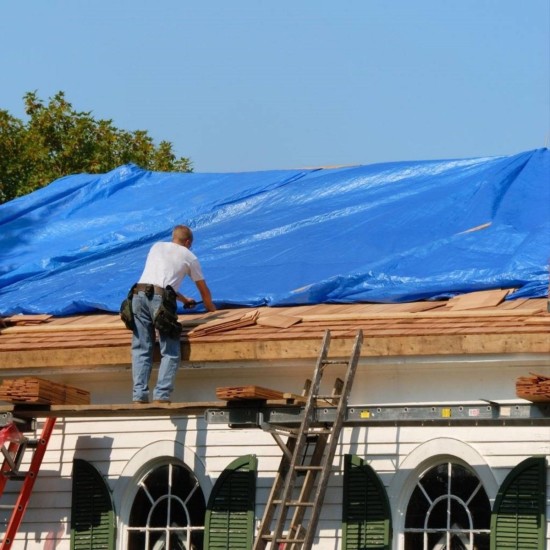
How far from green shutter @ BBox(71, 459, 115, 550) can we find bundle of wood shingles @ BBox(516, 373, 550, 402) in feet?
14.6

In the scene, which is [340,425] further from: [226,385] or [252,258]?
[252,258]

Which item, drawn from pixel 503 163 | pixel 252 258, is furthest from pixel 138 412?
pixel 503 163

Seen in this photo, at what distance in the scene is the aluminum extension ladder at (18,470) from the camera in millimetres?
14785

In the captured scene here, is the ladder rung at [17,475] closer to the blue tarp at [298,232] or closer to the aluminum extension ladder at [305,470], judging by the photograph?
the blue tarp at [298,232]

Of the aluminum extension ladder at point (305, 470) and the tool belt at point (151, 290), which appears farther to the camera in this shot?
the tool belt at point (151, 290)

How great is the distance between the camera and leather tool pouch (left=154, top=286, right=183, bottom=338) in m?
13.9

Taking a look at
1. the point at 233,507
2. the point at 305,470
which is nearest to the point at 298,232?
the point at 233,507

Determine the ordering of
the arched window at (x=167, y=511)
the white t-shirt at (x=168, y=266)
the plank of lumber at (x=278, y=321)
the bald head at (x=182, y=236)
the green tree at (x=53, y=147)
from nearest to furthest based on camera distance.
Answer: the white t-shirt at (x=168, y=266) < the plank of lumber at (x=278, y=321) < the bald head at (x=182, y=236) < the arched window at (x=167, y=511) < the green tree at (x=53, y=147)

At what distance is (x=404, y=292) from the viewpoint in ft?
48.7

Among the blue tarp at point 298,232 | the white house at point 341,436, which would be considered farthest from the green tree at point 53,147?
the white house at point 341,436

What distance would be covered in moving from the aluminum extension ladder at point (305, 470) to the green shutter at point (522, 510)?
145 centimetres

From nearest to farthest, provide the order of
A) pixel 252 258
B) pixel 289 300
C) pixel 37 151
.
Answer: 1. pixel 289 300
2. pixel 252 258
3. pixel 37 151

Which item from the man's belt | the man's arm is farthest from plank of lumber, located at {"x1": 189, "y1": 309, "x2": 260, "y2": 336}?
the man's belt

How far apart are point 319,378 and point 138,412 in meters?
1.70
